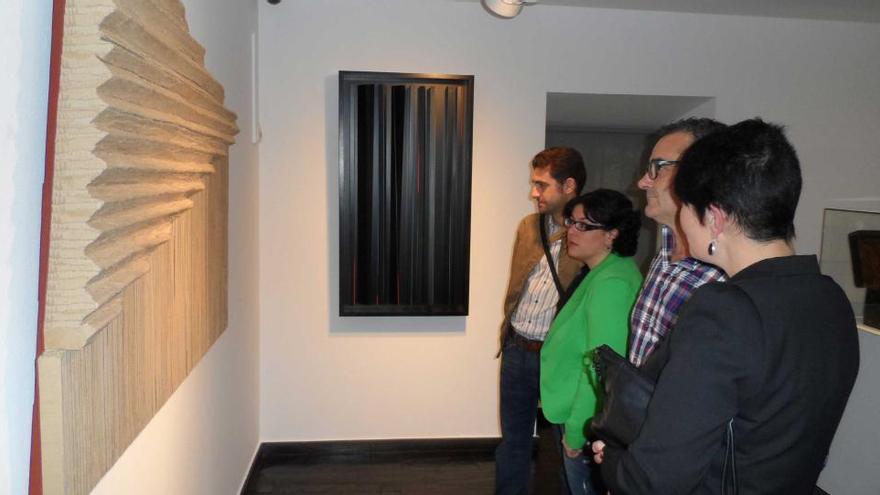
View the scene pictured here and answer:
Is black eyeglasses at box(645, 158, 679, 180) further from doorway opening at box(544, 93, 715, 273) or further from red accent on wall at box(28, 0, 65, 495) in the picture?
doorway opening at box(544, 93, 715, 273)

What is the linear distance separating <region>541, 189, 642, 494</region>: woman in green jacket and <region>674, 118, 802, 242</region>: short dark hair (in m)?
0.69

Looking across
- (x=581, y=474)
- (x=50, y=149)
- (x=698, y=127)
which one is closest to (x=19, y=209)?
(x=50, y=149)

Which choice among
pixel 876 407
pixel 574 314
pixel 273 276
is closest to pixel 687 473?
pixel 574 314

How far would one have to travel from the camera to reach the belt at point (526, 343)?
2.28m

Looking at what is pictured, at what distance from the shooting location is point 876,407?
91.4 inches

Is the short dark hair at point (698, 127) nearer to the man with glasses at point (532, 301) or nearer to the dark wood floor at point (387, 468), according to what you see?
the man with glasses at point (532, 301)

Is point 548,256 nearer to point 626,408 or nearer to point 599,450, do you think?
point 599,450

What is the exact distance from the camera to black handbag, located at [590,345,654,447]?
105cm

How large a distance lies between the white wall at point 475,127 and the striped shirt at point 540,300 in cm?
72

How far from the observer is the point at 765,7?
2842mm

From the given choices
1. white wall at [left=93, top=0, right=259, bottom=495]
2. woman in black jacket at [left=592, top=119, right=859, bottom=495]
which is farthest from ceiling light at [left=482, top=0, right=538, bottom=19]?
woman in black jacket at [left=592, top=119, right=859, bottom=495]

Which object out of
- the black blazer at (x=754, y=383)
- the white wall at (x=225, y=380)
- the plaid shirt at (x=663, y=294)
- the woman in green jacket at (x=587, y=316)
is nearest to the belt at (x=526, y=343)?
the woman in green jacket at (x=587, y=316)

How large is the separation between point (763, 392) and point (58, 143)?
1.17 metres

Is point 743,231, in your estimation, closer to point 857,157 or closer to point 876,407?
point 876,407
